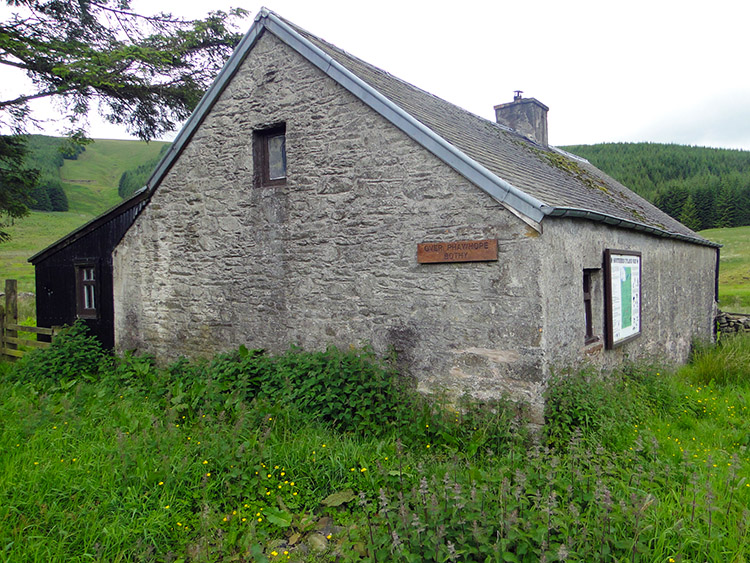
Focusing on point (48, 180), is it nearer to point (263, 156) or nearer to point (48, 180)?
point (48, 180)

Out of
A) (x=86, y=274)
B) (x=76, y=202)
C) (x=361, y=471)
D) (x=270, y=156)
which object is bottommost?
(x=361, y=471)

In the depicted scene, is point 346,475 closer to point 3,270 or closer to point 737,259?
point 3,270

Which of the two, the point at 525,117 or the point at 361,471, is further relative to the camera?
the point at 525,117

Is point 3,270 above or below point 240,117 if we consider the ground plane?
below

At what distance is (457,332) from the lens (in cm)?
620

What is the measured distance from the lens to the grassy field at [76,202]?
36156 mm

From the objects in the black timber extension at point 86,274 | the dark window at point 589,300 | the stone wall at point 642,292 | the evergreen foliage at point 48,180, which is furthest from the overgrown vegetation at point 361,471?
the evergreen foliage at point 48,180

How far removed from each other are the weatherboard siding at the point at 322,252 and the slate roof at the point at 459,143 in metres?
0.18

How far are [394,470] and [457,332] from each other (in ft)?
6.97

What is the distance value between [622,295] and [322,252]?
486 centimetres

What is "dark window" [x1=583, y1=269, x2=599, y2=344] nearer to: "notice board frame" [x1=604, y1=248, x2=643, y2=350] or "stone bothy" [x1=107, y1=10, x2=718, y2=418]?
"stone bothy" [x1=107, y1=10, x2=718, y2=418]

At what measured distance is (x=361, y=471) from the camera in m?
4.77

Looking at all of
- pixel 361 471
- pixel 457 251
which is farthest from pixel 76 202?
pixel 361 471

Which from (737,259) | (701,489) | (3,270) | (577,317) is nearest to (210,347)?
(577,317)
